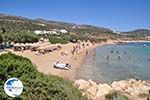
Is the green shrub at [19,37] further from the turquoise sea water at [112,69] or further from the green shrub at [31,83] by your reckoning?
the green shrub at [31,83]

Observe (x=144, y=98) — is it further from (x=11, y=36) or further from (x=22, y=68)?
(x=11, y=36)

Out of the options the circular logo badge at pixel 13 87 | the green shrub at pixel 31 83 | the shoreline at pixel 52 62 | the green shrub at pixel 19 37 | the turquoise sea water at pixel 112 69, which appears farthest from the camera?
the green shrub at pixel 19 37

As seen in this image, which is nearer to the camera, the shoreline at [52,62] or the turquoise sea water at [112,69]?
the shoreline at [52,62]

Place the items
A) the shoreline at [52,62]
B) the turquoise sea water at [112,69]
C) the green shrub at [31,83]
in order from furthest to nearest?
the turquoise sea water at [112,69]
the shoreline at [52,62]
the green shrub at [31,83]

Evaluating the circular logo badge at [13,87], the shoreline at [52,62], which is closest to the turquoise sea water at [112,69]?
the shoreline at [52,62]

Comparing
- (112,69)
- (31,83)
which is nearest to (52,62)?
(112,69)

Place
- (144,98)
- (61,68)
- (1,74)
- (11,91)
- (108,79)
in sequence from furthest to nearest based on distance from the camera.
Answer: (61,68), (108,79), (144,98), (1,74), (11,91)

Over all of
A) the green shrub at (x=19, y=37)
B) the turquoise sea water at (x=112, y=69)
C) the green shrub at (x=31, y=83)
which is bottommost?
the turquoise sea water at (x=112, y=69)

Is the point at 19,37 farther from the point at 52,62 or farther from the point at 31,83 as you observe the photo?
the point at 31,83

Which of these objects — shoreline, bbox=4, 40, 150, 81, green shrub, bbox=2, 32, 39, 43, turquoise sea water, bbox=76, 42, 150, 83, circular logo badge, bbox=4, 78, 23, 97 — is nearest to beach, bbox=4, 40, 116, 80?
shoreline, bbox=4, 40, 150, 81

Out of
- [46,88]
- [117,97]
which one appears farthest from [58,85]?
[117,97]

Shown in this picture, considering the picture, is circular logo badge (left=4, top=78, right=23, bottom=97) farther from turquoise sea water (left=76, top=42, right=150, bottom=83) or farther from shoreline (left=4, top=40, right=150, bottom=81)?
turquoise sea water (left=76, top=42, right=150, bottom=83)

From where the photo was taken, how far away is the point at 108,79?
34156 millimetres

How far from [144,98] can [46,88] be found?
11.0m
